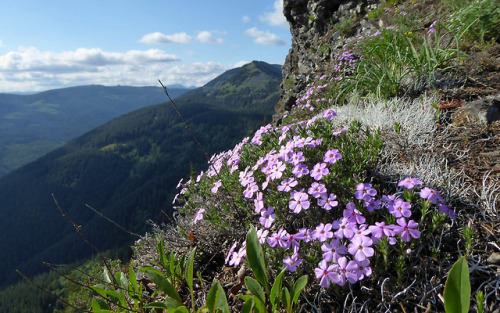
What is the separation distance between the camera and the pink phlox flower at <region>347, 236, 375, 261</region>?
1.72 metres

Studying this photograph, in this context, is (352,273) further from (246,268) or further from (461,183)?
(461,183)

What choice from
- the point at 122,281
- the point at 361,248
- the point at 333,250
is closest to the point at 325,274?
the point at 333,250

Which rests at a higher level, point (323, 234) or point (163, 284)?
point (323, 234)

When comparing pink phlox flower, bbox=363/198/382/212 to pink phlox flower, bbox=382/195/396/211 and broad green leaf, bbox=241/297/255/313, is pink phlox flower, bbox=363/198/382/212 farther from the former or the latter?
broad green leaf, bbox=241/297/255/313

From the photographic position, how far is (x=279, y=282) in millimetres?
1851

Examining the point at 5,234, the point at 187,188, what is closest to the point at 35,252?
the point at 5,234

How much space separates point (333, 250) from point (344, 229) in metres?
0.16

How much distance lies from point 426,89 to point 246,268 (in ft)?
12.6

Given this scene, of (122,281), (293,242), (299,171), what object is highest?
(299,171)

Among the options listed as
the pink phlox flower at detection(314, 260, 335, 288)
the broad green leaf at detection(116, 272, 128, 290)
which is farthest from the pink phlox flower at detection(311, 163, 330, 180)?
the broad green leaf at detection(116, 272, 128, 290)

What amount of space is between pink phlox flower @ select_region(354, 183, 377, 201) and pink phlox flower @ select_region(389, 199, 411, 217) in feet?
0.55

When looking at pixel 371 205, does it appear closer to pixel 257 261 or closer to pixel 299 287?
pixel 299 287

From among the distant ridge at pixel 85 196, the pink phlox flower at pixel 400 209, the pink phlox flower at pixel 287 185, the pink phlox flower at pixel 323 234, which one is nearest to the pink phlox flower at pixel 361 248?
the pink phlox flower at pixel 323 234

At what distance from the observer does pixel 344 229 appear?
1925 millimetres
